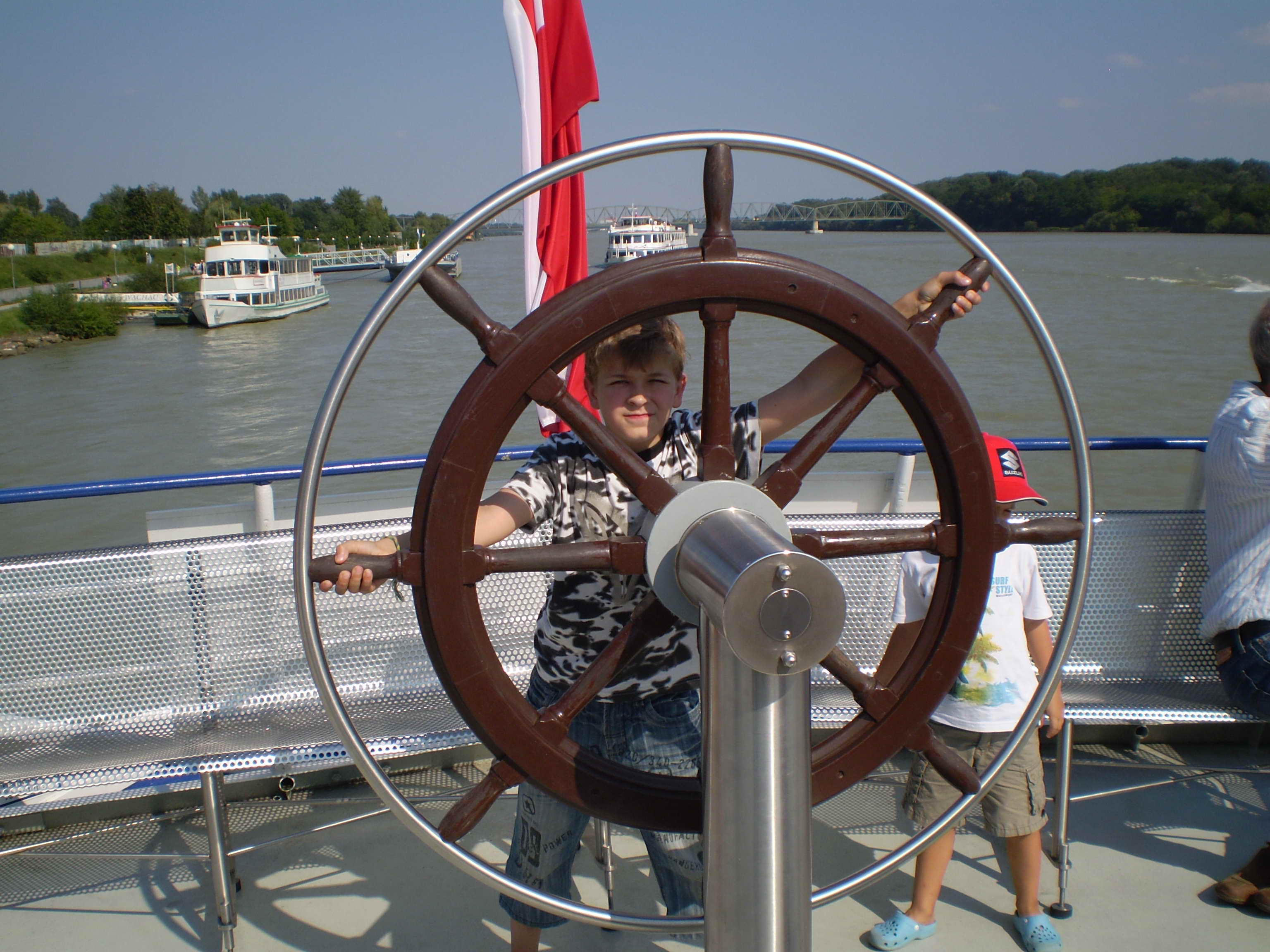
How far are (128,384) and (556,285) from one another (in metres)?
18.2

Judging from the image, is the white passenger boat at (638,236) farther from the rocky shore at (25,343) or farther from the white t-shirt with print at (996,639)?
the white t-shirt with print at (996,639)

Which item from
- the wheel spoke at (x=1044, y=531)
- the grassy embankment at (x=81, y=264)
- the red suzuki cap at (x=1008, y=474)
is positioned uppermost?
the grassy embankment at (x=81, y=264)

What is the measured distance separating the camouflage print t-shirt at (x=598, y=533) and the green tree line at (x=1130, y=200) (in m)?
37.3

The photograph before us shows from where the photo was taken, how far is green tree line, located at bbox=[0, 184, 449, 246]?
62312 mm

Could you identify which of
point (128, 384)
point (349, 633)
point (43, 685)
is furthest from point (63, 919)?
point (128, 384)

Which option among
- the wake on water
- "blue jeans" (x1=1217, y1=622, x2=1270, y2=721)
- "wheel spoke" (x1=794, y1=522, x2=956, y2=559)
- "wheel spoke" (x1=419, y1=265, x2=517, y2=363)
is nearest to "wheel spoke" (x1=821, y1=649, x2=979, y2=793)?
"wheel spoke" (x1=794, y1=522, x2=956, y2=559)

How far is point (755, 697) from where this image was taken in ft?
2.87

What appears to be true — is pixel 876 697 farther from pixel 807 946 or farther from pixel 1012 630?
pixel 1012 630

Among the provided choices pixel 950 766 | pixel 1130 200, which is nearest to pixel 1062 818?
pixel 950 766

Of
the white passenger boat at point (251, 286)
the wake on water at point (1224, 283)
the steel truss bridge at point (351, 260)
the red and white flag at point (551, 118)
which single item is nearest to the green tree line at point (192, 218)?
the steel truss bridge at point (351, 260)

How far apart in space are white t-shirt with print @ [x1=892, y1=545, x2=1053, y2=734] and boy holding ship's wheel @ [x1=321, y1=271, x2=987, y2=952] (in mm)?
542

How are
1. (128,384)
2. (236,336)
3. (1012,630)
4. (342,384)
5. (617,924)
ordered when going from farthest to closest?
(236,336) < (128,384) < (1012,630) < (617,924) < (342,384)

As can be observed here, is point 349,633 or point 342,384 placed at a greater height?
point 342,384

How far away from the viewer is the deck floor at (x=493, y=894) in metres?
1.96
